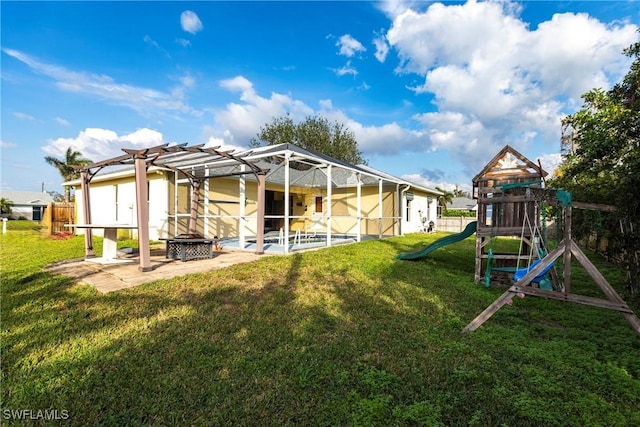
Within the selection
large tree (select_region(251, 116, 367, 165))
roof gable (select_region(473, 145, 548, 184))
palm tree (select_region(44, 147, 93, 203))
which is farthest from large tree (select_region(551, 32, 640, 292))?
palm tree (select_region(44, 147, 93, 203))

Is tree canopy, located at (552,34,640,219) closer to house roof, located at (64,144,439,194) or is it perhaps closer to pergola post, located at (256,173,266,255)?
house roof, located at (64,144,439,194)

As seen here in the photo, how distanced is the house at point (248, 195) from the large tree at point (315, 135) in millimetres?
14712

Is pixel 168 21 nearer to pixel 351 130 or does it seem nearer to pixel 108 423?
pixel 108 423

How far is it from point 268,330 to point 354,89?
16614 mm

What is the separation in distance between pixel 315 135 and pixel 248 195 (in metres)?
20.1

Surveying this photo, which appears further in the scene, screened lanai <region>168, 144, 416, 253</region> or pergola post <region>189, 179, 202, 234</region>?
screened lanai <region>168, 144, 416, 253</region>

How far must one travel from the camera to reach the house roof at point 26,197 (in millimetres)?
38844

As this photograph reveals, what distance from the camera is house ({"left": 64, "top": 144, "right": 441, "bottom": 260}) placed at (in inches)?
334

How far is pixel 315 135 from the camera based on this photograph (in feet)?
103

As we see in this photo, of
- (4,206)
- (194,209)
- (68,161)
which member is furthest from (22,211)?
(194,209)

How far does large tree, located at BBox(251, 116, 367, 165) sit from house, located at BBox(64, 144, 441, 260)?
1471 cm

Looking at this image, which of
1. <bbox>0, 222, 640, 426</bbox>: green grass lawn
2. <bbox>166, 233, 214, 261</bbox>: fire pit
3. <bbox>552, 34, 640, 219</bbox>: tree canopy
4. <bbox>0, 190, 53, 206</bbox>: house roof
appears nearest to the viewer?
<bbox>0, 222, 640, 426</bbox>: green grass lawn

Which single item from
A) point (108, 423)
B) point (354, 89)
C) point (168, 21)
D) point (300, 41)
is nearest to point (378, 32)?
→ point (300, 41)

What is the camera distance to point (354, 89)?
57.4 ft
